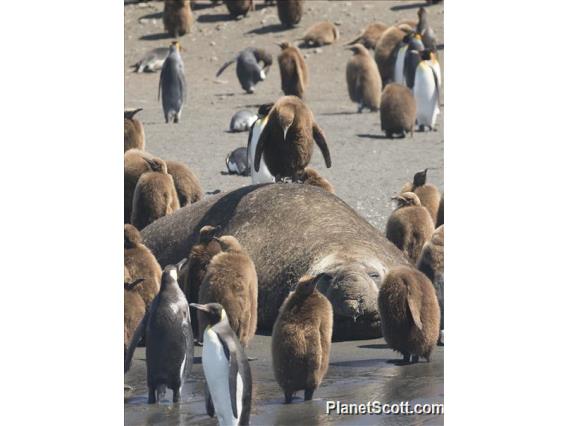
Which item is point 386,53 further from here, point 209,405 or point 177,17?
point 209,405

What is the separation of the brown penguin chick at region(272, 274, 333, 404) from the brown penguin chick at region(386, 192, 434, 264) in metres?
1.73

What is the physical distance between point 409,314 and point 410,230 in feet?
4.69

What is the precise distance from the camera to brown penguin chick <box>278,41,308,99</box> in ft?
48.9

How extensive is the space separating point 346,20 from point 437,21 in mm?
1169

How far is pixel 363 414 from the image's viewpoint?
5.33 metres

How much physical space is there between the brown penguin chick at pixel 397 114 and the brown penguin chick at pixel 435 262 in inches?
226

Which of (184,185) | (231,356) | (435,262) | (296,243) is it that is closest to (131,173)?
(184,185)

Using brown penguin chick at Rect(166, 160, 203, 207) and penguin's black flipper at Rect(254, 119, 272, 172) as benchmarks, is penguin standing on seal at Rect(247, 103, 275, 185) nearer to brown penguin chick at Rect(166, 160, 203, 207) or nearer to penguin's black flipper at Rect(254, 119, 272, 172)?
penguin's black flipper at Rect(254, 119, 272, 172)

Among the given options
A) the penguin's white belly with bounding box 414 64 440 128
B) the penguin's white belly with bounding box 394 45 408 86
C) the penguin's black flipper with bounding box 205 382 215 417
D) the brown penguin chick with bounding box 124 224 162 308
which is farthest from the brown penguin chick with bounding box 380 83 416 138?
the penguin's black flipper with bounding box 205 382 215 417

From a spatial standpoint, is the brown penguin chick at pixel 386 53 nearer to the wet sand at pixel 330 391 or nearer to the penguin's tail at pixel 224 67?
the penguin's tail at pixel 224 67

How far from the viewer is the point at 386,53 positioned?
1627 centimetres

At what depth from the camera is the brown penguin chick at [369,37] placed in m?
17.3

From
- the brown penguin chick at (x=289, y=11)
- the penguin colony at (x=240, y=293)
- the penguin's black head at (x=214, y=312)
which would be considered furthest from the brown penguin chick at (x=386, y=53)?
the penguin's black head at (x=214, y=312)
